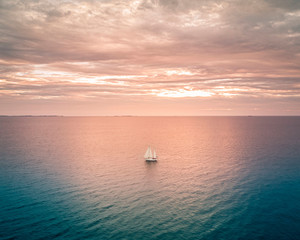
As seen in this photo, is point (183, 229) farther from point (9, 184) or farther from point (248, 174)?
point (9, 184)

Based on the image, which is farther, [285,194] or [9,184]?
[9,184]

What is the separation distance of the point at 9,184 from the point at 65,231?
32699 mm

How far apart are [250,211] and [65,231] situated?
3802cm

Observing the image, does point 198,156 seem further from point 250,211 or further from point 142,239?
point 142,239

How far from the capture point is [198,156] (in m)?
109

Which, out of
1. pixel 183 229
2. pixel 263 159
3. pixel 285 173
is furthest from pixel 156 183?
pixel 263 159

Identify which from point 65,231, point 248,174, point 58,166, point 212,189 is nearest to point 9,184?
point 58,166

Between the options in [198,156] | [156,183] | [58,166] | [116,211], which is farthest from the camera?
[198,156]

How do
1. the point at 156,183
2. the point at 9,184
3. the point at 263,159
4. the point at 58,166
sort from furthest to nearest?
the point at 263,159, the point at 58,166, the point at 156,183, the point at 9,184

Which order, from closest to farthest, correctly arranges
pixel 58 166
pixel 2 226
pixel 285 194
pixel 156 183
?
Answer: pixel 2 226, pixel 285 194, pixel 156 183, pixel 58 166

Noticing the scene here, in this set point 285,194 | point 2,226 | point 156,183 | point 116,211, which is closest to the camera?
point 2,226

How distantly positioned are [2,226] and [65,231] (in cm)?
1170

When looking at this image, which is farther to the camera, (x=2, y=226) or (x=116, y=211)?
(x=116, y=211)

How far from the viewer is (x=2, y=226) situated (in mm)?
38250
